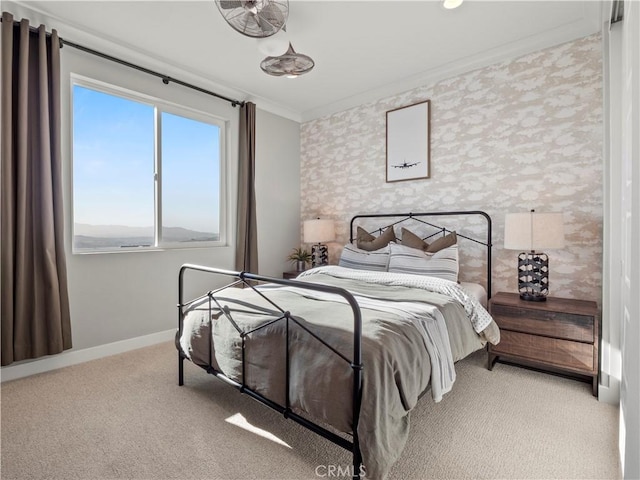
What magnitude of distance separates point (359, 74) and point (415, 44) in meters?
0.73

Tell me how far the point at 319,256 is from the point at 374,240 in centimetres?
83

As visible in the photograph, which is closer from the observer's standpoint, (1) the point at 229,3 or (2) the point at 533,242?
(1) the point at 229,3

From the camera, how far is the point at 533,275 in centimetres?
272

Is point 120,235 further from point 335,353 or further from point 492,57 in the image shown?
point 492,57

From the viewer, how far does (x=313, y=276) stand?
320 cm

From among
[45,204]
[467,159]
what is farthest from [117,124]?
[467,159]

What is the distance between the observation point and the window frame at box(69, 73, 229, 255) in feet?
9.48

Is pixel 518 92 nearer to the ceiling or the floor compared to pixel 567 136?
nearer to the ceiling

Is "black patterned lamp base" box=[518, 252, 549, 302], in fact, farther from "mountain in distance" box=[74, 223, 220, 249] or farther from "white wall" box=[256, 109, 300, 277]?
"mountain in distance" box=[74, 223, 220, 249]

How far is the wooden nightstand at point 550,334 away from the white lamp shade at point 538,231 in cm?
45

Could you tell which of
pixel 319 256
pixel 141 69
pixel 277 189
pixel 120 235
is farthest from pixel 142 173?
pixel 319 256

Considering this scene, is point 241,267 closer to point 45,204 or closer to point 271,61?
point 45,204

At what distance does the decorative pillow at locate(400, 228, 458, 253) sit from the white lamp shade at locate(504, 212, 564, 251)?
69 cm

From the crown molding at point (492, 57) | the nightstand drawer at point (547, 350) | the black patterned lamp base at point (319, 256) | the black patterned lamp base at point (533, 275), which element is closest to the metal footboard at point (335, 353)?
the nightstand drawer at point (547, 350)
